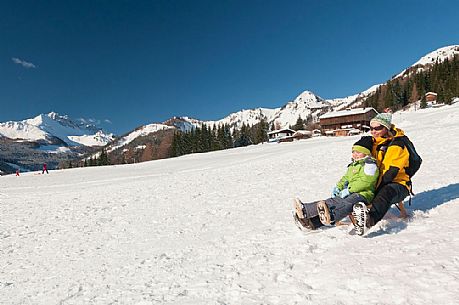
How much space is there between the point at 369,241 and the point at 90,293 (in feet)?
12.7

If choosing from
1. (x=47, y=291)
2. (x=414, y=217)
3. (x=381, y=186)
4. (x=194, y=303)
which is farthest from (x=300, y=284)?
(x=47, y=291)

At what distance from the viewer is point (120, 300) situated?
3.72m

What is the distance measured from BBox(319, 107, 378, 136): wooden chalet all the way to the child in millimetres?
75663

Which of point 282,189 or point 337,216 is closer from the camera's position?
point 337,216

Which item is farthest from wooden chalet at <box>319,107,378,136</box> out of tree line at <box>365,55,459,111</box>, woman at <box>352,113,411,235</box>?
woman at <box>352,113,411,235</box>

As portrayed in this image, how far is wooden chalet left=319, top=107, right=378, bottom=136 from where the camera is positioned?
3176 inches

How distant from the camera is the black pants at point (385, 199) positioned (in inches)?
182

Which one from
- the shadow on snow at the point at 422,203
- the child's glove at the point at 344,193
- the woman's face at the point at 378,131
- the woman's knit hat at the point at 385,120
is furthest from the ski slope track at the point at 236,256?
the woman's knit hat at the point at 385,120

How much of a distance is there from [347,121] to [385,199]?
85.1 meters

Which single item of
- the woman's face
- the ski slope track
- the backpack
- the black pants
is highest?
the woman's face

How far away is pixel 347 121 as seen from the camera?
84062 mm

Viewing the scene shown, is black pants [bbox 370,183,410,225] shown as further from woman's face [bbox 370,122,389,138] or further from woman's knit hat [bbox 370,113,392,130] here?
woman's knit hat [bbox 370,113,392,130]

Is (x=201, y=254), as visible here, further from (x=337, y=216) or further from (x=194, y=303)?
(x=337, y=216)

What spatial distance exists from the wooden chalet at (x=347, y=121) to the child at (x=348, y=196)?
75.7m
